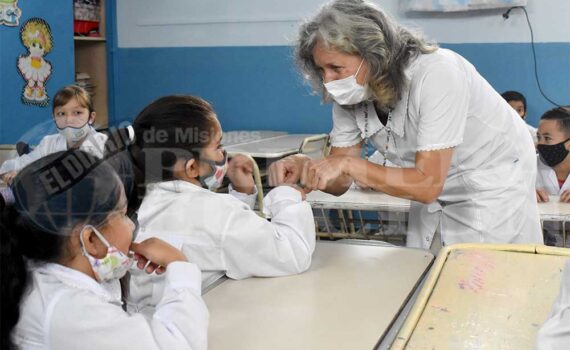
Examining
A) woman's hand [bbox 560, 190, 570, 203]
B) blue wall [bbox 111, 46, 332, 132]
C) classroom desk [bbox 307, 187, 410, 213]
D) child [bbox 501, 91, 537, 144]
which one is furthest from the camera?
blue wall [bbox 111, 46, 332, 132]

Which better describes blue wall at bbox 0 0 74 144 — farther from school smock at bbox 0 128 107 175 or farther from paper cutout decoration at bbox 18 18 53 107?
school smock at bbox 0 128 107 175

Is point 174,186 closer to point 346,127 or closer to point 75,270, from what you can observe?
point 75,270

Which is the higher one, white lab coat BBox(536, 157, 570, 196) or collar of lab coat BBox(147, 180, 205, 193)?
collar of lab coat BBox(147, 180, 205, 193)

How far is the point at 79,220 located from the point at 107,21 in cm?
428

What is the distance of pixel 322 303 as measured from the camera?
1.18m

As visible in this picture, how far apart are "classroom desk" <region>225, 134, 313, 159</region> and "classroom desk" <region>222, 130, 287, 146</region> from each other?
0.07 meters

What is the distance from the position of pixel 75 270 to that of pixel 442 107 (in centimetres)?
94

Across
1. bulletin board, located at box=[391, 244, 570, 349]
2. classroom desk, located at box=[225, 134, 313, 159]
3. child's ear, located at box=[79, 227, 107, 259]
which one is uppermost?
child's ear, located at box=[79, 227, 107, 259]

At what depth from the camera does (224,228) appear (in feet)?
4.17

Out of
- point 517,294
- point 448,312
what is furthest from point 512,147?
point 448,312

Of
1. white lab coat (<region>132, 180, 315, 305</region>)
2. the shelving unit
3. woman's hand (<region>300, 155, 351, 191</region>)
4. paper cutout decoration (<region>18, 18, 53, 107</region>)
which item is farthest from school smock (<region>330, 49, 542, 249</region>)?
the shelving unit

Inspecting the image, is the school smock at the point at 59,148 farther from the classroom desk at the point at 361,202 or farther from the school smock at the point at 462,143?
the classroom desk at the point at 361,202

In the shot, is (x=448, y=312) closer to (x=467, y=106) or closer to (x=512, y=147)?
(x=467, y=106)

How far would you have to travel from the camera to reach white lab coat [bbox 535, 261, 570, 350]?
805 mm
